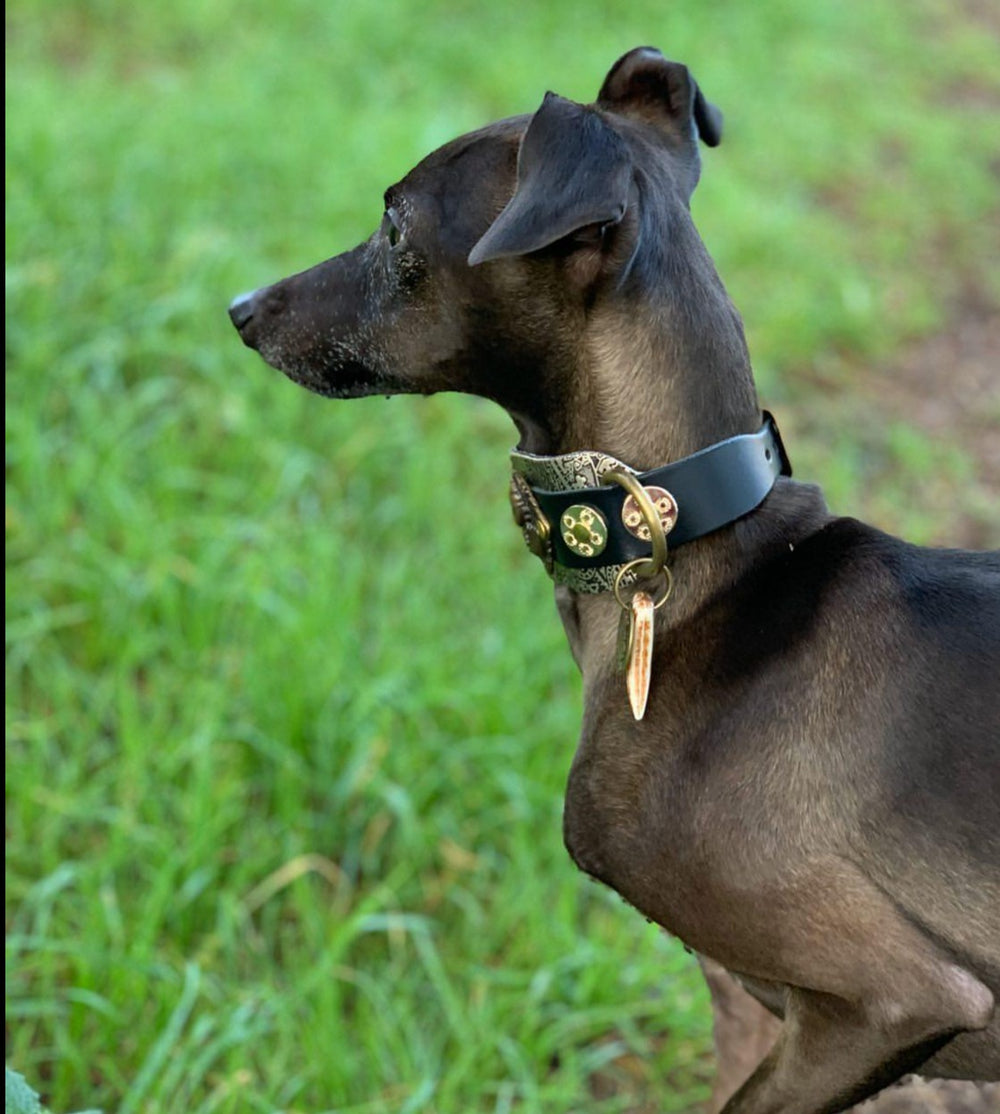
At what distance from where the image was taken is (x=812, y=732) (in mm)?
1854

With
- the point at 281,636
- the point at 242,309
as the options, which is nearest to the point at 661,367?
the point at 242,309

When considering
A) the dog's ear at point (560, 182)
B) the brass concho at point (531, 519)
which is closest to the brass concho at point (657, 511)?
the brass concho at point (531, 519)

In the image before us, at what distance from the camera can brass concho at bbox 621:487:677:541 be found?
6.13 feet

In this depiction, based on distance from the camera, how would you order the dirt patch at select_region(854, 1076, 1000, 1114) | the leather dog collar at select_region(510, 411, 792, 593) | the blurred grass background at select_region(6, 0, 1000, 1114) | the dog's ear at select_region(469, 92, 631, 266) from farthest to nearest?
the blurred grass background at select_region(6, 0, 1000, 1114) → the dirt patch at select_region(854, 1076, 1000, 1114) → the leather dog collar at select_region(510, 411, 792, 593) → the dog's ear at select_region(469, 92, 631, 266)

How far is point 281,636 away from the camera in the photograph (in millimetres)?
3361

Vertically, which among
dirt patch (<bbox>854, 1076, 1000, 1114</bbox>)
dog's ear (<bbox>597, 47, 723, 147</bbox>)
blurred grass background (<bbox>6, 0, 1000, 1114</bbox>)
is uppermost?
dog's ear (<bbox>597, 47, 723, 147</bbox>)

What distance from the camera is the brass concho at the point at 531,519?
1.99 metres

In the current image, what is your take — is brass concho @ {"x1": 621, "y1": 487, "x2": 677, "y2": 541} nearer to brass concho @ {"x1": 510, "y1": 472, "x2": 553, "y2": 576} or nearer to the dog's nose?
brass concho @ {"x1": 510, "y1": 472, "x2": 553, "y2": 576}

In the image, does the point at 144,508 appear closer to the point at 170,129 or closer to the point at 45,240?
the point at 45,240

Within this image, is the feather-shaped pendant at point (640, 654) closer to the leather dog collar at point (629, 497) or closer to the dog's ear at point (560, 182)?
the leather dog collar at point (629, 497)

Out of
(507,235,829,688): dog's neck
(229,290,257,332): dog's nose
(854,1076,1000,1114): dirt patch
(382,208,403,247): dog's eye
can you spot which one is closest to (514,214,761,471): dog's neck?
(507,235,829,688): dog's neck

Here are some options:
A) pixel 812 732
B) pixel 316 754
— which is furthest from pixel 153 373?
pixel 812 732

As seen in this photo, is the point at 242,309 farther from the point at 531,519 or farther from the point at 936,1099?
the point at 936,1099

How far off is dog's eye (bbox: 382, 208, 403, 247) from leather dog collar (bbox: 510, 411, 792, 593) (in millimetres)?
343
